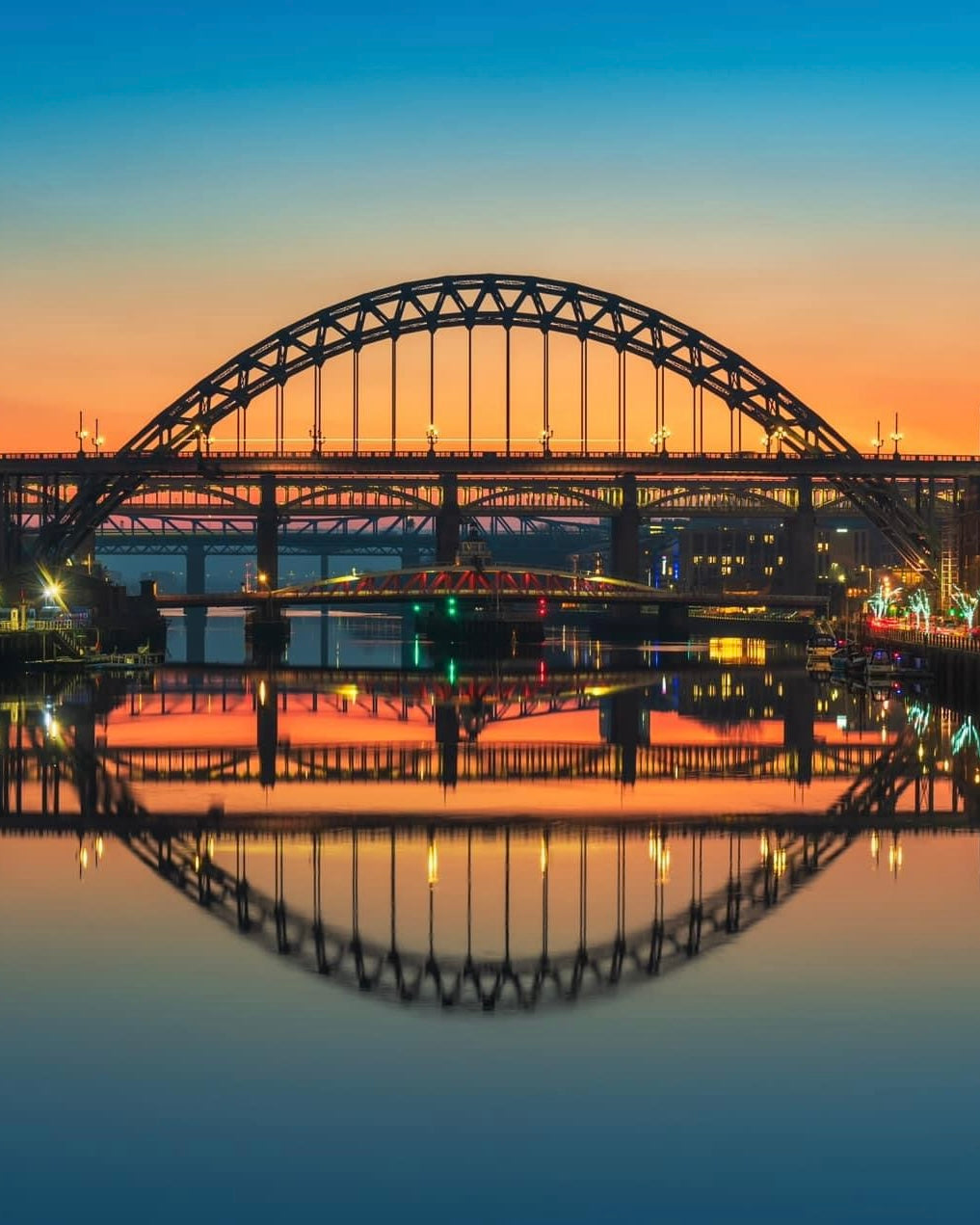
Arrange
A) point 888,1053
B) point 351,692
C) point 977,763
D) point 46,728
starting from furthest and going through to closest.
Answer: point 351,692 < point 46,728 < point 977,763 < point 888,1053

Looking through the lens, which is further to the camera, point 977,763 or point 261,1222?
point 977,763

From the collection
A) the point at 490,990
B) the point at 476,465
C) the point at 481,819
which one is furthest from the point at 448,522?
the point at 490,990

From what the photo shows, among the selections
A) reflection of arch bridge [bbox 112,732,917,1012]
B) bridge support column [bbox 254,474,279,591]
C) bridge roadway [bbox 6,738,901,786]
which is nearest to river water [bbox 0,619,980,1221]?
reflection of arch bridge [bbox 112,732,917,1012]

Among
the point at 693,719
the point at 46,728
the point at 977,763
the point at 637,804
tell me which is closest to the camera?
the point at 637,804

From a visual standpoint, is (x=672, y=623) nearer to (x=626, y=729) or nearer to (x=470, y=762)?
(x=626, y=729)

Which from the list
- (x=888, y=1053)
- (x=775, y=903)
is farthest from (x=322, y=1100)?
(x=775, y=903)

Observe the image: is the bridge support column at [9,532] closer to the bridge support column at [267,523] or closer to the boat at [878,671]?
the bridge support column at [267,523]

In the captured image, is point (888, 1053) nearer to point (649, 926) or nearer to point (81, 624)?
point (649, 926)
